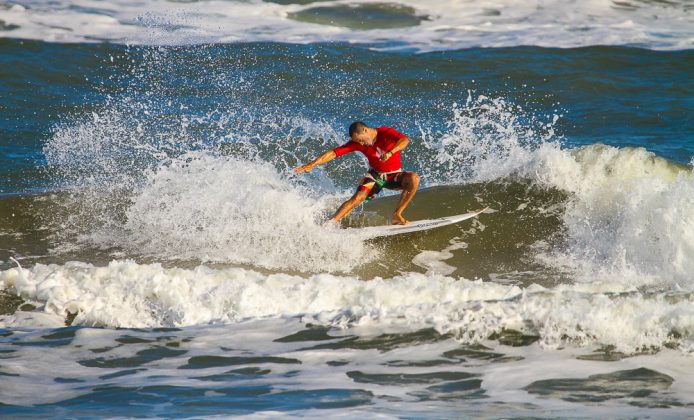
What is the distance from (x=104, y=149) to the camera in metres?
14.2

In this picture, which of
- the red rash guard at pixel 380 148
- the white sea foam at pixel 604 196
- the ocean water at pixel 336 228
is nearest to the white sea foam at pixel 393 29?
the ocean water at pixel 336 228

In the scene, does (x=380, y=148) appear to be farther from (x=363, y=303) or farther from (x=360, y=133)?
(x=363, y=303)

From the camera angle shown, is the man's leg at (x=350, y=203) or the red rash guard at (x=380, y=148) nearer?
the red rash guard at (x=380, y=148)

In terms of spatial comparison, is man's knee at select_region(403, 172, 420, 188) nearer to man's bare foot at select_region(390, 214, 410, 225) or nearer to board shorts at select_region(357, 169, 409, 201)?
board shorts at select_region(357, 169, 409, 201)

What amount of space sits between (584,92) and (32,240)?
506 inches

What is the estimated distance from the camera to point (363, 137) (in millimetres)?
9258

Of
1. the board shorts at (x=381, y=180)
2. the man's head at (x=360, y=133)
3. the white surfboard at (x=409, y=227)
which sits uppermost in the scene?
the man's head at (x=360, y=133)

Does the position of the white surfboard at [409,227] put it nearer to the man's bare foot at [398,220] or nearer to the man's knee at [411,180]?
the man's bare foot at [398,220]

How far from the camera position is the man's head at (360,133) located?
30.1 ft

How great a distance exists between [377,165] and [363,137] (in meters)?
0.46

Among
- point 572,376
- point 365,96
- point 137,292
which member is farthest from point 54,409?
point 365,96

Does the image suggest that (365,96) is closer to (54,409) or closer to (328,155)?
(328,155)

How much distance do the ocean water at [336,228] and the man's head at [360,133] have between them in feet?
3.96

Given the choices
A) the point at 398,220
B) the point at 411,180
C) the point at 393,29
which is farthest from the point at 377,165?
the point at 393,29
